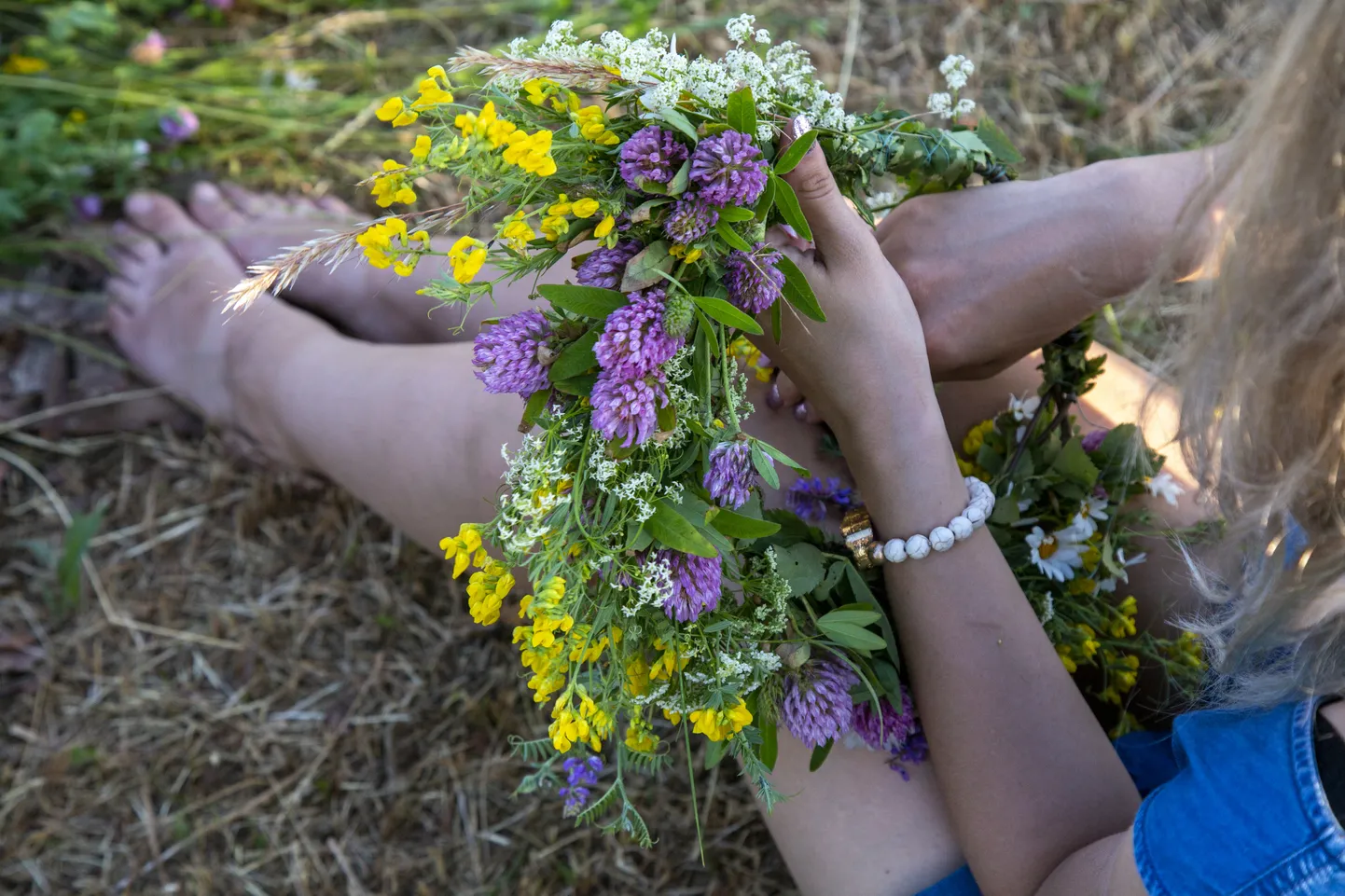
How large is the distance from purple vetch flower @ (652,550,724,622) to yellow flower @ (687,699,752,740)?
8cm

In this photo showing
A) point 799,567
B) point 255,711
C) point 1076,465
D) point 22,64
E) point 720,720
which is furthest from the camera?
point 22,64

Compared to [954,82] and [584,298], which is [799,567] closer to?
[584,298]

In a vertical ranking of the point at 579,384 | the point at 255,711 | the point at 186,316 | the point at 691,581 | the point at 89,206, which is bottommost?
the point at 255,711

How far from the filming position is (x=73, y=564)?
1604 mm

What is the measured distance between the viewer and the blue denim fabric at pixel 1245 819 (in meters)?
0.65

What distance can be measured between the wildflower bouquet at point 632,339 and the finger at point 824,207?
2cm

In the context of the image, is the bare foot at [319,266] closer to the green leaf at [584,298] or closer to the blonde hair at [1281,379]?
the green leaf at [584,298]

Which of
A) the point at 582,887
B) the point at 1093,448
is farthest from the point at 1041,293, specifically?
the point at 582,887

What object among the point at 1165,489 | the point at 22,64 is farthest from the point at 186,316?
the point at 1165,489

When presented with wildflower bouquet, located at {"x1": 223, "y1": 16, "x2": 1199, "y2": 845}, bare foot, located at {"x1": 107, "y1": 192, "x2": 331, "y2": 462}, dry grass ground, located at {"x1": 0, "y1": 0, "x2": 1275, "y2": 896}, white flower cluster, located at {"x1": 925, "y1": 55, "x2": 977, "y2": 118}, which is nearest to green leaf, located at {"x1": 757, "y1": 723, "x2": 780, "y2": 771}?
wildflower bouquet, located at {"x1": 223, "y1": 16, "x2": 1199, "y2": 845}

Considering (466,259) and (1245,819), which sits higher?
(466,259)

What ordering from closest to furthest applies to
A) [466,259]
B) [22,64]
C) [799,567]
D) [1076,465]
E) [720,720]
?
[466,259] → [720,720] → [799,567] → [1076,465] → [22,64]

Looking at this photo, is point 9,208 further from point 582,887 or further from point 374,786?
point 582,887

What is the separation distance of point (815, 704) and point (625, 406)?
1.02 feet
